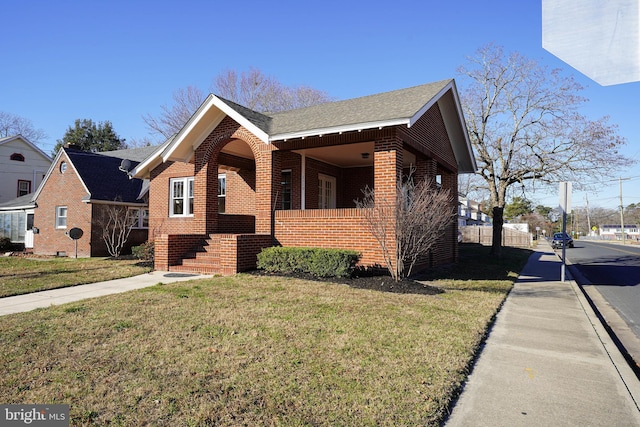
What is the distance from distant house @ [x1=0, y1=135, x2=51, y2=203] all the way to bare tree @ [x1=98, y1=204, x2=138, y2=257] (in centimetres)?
1440

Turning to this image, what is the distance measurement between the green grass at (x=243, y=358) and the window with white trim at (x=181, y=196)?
9485 millimetres

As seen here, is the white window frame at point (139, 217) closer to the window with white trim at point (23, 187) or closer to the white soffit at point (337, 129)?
the white soffit at point (337, 129)

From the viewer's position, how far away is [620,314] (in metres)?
8.32

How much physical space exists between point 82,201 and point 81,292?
12277 mm

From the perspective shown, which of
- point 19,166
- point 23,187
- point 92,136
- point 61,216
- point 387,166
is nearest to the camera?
point 387,166

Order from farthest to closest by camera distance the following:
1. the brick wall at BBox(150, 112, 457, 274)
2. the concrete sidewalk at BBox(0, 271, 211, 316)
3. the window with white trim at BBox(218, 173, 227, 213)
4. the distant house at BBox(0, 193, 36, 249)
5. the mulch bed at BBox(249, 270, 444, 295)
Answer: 1. the distant house at BBox(0, 193, 36, 249)
2. the window with white trim at BBox(218, 173, 227, 213)
3. the brick wall at BBox(150, 112, 457, 274)
4. the mulch bed at BBox(249, 270, 444, 295)
5. the concrete sidewalk at BBox(0, 271, 211, 316)

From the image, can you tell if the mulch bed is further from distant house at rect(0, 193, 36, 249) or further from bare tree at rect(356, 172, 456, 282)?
distant house at rect(0, 193, 36, 249)

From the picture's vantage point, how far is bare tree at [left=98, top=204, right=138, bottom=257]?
18047mm

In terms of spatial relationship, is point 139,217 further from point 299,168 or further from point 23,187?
point 23,187

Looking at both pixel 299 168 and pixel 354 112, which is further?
pixel 299 168

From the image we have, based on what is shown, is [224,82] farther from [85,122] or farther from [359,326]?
[359,326]

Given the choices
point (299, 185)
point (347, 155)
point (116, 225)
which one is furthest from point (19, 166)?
point (347, 155)

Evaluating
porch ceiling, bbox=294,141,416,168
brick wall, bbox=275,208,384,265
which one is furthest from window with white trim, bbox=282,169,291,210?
brick wall, bbox=275,208,384,265

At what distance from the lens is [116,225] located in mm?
18234
